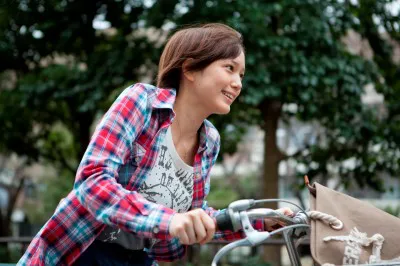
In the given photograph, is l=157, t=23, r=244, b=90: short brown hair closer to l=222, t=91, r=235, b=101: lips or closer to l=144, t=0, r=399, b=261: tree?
l=222, t=91, r=235, b=101: lips

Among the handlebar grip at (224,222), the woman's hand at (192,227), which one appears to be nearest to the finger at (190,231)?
the woman's hand at (192,227)

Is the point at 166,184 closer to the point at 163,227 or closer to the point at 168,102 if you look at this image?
the point at 168,102

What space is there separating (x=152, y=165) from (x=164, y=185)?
101 mm

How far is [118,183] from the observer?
2057mm

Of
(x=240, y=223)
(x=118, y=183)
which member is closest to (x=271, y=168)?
(x=118, y=183)

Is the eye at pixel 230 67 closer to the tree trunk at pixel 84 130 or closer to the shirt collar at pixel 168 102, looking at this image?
the shirt collar at pixel 168 102

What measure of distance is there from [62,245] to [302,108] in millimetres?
7073

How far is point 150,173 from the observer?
86.0 inches

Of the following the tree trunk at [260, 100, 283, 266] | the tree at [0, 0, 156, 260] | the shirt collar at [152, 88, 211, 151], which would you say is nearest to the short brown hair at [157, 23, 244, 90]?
the shirt collar at [152, 88, 211, 151]

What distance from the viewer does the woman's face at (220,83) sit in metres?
2.23

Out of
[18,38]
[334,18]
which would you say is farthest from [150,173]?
[18,38]

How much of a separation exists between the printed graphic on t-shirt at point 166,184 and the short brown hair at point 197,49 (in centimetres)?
34

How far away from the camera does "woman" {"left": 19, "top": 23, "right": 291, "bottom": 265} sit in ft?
6.02

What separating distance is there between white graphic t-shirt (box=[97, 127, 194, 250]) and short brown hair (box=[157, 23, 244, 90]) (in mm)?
260
